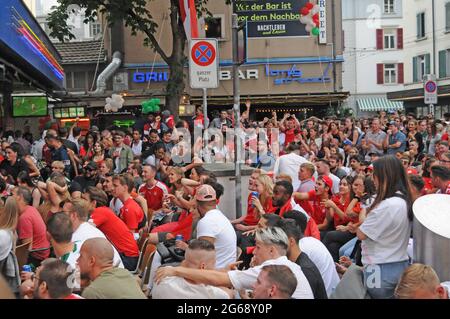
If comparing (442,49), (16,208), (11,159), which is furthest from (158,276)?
(442,49)

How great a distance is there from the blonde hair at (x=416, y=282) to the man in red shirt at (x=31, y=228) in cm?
455

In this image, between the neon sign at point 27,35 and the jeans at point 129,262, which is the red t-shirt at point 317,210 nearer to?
the jeans at point 129,262

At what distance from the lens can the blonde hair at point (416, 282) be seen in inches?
169

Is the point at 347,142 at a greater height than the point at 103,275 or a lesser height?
greater

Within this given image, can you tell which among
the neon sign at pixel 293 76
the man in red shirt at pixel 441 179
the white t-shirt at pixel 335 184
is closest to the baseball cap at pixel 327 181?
the white t-shirt at pixel 335 184

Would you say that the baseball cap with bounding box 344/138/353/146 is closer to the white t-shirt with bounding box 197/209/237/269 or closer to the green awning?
the white t-shirt with bounding box 197/209/237/269

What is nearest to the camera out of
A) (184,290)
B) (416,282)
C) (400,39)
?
(416,282)

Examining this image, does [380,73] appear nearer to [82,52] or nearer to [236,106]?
[82,52]

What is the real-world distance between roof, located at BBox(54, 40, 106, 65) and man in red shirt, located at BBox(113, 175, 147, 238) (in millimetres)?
22604

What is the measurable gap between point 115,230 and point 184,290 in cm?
333

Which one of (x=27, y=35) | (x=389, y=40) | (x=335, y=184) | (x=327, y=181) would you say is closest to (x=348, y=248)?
(x=327, y=181)

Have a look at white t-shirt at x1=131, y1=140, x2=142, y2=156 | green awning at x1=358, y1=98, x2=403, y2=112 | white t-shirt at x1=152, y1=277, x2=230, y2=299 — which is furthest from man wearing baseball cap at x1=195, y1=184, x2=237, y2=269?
green awning at x1=358, y1=98, x2=403, y2=112

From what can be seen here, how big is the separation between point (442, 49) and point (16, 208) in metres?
38.4

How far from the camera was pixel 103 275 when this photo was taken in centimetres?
487
